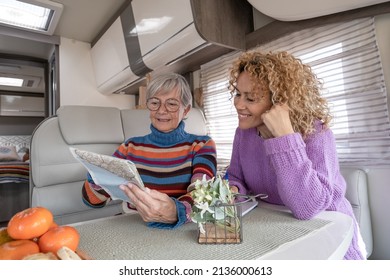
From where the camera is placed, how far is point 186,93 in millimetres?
924

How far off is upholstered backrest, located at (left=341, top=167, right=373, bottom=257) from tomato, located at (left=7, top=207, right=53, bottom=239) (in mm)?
1077

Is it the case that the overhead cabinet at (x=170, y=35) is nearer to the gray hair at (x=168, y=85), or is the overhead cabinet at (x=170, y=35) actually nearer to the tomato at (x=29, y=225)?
the gray hair at (x=168, y=85)

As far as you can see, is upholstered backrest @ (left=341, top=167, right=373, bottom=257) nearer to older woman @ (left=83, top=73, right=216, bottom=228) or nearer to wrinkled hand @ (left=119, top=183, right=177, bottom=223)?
older woman @ (left=83, top=73, right=216, bottom=228)

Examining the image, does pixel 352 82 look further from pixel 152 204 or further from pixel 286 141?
pixel 152 204

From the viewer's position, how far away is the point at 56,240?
36cm

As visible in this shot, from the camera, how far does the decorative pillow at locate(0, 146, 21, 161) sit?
234 cm

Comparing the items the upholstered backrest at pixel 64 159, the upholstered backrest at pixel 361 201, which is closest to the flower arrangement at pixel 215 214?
the upholstered backrest at pixel 361 201

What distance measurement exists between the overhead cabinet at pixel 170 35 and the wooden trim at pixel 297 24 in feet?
0.32

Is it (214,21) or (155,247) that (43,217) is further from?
(214,21)

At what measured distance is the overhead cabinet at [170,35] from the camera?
1309 millimetres

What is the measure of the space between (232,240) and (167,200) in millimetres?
183

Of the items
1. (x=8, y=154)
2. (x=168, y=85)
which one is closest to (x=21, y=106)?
(x=8, y=154)
